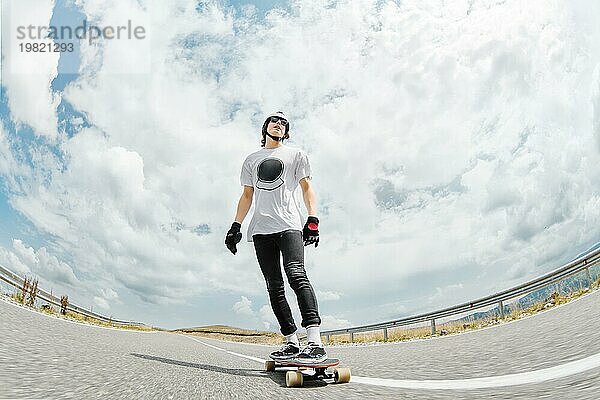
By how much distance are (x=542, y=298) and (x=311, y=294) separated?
964cm

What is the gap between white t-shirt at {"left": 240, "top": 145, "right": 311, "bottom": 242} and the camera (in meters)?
4.00

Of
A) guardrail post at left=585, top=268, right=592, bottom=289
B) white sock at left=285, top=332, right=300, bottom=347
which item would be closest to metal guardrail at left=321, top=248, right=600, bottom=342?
guardrail post at left=585, top=268, right=592, bottom=289

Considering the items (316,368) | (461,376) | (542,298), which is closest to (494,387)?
(461,376)

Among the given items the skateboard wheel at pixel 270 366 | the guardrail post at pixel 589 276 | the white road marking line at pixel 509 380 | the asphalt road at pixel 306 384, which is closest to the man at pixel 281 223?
the skateboard wheel at pixel 270 366

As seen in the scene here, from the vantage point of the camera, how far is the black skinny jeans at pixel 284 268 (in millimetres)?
3572

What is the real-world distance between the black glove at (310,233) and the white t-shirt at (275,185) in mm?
65

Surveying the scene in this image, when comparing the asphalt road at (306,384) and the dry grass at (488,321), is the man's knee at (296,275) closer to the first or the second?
the asphalt road at (306,384)

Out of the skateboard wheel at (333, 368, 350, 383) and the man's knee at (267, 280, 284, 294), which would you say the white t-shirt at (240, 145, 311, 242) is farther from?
the skateboard wheel at (333, 368, 350, 383)

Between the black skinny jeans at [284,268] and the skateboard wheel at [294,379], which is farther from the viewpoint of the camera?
the black skinny jeans at [284,268]

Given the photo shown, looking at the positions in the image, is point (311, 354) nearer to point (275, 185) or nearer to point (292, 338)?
point (292, 338)

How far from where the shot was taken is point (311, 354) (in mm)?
3113

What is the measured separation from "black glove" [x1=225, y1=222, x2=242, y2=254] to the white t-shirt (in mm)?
263

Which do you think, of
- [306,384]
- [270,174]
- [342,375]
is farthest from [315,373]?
[270,174]

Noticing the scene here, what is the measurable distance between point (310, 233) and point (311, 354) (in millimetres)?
1211
